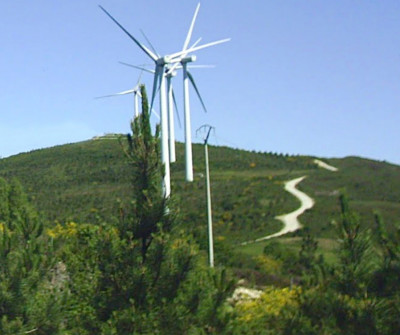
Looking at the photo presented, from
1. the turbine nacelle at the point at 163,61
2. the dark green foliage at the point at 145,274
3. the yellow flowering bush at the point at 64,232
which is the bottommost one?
the dark green foliage at the point at 145,274

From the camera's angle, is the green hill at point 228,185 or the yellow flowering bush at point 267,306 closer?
the yellow flowering bush at point 267,306

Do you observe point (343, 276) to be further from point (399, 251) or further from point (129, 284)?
point (129, 284)

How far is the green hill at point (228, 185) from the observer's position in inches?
2685

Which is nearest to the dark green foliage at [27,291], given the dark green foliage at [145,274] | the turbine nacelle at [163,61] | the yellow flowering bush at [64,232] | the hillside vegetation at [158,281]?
the hillside vegetation at [158,281]

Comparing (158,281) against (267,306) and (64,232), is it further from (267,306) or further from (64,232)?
(64,232)

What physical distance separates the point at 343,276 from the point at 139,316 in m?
4.61

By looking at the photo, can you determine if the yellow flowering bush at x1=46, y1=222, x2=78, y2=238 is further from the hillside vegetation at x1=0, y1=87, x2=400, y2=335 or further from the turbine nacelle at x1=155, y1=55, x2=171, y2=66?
the turbine nacelle at x1=155, y1=55, x2=171, y2=66

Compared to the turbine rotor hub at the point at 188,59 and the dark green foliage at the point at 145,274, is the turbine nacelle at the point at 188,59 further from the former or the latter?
the dark green foliage at the point at 145,274

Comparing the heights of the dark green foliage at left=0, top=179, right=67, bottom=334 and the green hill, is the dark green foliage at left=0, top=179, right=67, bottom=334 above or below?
below

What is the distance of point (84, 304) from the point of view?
15930 mm

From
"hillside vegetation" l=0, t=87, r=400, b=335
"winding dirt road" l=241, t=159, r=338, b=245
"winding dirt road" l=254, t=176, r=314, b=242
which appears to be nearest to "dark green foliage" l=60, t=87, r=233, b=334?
"hillside vegetation" l=0, t=87, r=400, b=335

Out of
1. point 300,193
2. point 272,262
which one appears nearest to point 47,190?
point 300,193

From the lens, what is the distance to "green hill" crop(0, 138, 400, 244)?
224 ft

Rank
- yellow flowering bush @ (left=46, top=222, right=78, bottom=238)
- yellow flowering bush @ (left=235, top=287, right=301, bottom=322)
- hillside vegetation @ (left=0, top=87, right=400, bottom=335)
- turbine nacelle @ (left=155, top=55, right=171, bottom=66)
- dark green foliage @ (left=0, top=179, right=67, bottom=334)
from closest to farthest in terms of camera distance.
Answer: dark green foliage @ (left=0, top=179, right=67, bottom=334)
hillside vegetation @ (left=0, top=87, right=400, bottom=335)
yellow flowering bush @ (left=235, top=287, right=301, bottom=322)
yellow flowering bush @ (left=46, top=222, right=78, bottom=238)
turbine nacelle @ (left=155, top=55, right=171, bottom=66)
